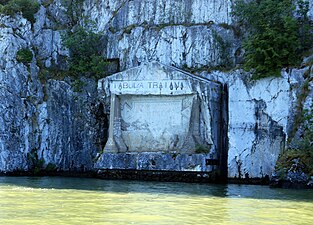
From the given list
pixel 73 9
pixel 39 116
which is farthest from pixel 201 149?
pixel 73 9

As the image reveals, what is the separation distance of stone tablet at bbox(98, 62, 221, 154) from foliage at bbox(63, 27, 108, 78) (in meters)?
2.57

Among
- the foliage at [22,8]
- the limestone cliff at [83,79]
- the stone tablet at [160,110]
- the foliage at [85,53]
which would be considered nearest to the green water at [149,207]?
the stone tablet at [160,110]

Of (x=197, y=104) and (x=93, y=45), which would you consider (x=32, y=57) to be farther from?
(x=197, y=104)

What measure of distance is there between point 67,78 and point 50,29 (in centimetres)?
417

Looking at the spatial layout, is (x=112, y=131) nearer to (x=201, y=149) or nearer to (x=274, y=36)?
(x=201, y=149)

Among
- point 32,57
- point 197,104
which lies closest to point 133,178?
point 197,104

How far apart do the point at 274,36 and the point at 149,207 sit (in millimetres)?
17972

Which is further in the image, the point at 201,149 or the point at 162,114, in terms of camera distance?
the point at 162,114

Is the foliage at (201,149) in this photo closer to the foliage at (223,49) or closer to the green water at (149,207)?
the foliage at (223,49)

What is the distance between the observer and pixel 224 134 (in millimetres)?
37875

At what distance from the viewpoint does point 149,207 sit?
1973 centimetres

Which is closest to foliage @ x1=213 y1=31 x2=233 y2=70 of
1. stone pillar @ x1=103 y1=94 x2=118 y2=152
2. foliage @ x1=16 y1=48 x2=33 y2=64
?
stone pillar @ x1=103 y1=94 x2=118 y2=152

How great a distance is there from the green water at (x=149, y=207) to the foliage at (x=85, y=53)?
51.9 ft

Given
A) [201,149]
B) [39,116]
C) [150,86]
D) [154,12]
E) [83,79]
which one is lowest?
[201,149]
